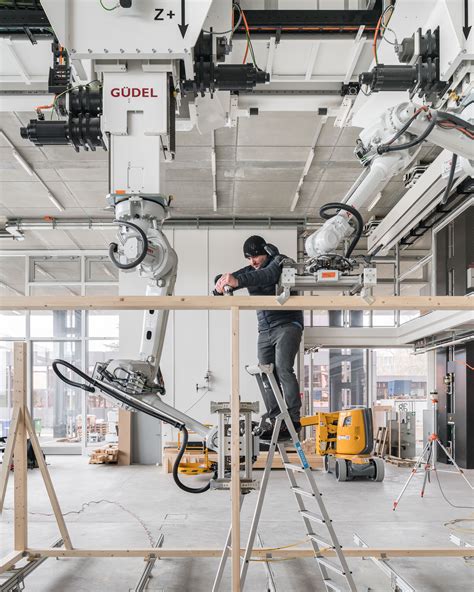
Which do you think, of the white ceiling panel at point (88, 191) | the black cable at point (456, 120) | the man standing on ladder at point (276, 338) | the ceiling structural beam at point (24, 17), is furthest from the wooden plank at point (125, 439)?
the black cable at point (456, 120)

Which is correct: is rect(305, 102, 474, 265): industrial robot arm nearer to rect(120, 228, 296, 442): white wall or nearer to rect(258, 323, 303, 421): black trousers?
rect(258, 323, 303, 421): black trousers

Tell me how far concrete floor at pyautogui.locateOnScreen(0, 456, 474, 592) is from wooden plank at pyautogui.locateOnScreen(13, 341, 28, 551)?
1.20ft

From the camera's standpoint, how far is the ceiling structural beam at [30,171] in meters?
7.96

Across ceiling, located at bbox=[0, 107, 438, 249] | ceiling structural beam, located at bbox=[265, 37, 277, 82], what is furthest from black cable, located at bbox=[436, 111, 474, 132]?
ceiling, located at bbox=[0, 107, 438, 249]

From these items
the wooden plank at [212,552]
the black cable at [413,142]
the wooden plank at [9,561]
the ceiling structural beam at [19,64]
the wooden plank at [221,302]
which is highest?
the ceiling structural beam at [19,64]

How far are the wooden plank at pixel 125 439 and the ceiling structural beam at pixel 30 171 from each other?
403 centimetres

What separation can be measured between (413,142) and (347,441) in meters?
4.63

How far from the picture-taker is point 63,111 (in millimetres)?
3354

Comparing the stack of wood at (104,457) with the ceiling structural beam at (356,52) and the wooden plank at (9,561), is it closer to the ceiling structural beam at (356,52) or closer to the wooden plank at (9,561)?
the wooden plank at (9,561)

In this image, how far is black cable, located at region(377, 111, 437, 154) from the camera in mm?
2961

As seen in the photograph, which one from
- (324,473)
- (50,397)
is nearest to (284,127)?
(324,473)

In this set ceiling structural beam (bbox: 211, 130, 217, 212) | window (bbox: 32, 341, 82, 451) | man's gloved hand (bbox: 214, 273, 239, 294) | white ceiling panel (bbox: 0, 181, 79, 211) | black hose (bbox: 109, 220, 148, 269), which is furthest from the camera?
window (bbox: 32, 341, 82, 451)

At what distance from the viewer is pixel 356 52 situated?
13.2ft

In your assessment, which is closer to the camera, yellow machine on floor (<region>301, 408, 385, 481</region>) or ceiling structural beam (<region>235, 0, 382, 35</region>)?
ceiling structural beam (<region>235, 0, 382, 35</region>)
